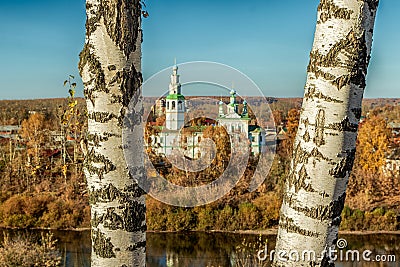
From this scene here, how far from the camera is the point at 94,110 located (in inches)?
43.8

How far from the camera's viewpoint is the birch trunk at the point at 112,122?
1.09 meters

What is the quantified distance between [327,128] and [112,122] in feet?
1.75

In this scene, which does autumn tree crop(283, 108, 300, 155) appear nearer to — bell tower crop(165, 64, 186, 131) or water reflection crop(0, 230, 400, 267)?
water reflection crop(0, 230, 400, 267)

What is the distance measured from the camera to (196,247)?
981cm

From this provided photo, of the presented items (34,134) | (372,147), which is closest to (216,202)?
(372,147)

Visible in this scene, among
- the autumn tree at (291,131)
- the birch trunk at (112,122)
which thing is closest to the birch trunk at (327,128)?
the birch trunk at (112,122)

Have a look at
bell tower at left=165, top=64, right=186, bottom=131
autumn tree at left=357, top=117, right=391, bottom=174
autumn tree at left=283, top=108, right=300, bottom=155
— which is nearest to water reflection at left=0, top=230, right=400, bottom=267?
bell tower at left=165, top=64, right=186, bottom=131

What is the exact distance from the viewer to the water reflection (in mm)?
8555

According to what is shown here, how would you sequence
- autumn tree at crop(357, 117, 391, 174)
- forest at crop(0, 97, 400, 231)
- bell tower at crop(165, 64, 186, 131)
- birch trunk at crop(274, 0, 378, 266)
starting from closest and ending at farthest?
birch trunk at crop(274, 0, 378, 266) → bell tower at crop(165, 64, 186, 131) → forest at crop(0, 97, 400, 231) → autumn tree at crop(357, 117, 391, 174)

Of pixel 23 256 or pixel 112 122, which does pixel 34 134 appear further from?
pixel 112 122

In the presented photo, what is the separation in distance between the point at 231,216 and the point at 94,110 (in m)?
10.5

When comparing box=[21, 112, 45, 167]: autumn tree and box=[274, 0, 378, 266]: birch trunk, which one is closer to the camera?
box=[274, 0, 378, 266]: birch trunk

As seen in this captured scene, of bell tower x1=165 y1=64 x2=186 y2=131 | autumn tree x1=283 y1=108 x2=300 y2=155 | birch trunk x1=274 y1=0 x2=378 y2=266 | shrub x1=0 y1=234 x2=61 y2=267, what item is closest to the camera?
birch trunk x1=274 y1=0 x2=378 y2=266

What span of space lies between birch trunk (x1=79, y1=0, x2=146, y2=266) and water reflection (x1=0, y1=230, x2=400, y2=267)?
23.5ft
